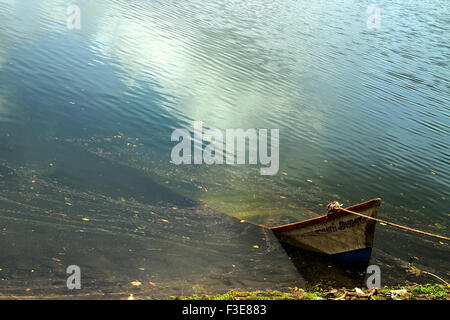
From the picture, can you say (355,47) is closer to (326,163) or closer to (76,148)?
(326,163)

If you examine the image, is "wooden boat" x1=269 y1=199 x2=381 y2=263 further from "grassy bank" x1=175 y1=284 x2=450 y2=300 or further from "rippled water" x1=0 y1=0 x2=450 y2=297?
"grassy bank" x1=175 y1=284 x2=450 y2=300

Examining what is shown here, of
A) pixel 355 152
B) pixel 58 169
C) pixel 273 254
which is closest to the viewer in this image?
pixel 273 254

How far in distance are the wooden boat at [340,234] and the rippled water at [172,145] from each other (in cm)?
58

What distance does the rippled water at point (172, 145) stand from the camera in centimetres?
752

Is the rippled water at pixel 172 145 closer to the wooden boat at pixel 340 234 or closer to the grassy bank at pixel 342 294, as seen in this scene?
the grassy bank at pixel 342 294

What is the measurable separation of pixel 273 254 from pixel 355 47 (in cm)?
2002

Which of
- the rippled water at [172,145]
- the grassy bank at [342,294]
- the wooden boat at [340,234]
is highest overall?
the rippled water at [172,145]

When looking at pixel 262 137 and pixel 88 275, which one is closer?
pixel 88 275

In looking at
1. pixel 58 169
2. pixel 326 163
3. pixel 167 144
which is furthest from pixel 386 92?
pixel 58 169

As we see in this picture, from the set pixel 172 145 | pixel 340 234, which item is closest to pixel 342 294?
pixel 340 234

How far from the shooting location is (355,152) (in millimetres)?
13633

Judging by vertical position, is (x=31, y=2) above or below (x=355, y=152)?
above

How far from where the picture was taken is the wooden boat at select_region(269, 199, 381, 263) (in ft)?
26.3

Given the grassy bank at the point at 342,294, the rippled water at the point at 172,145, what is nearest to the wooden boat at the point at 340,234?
the rippled water at the point at 172,145
